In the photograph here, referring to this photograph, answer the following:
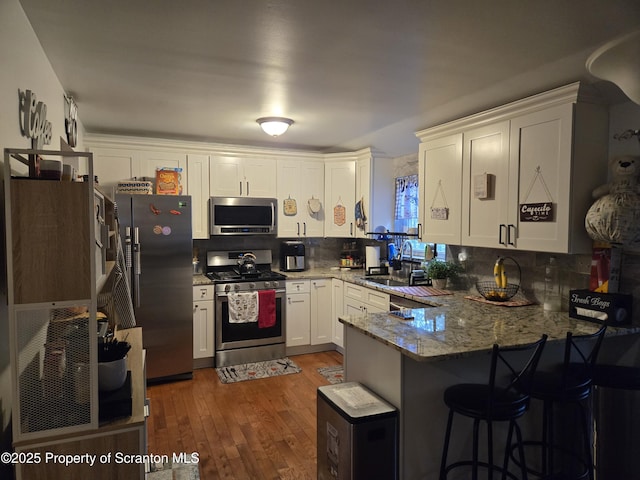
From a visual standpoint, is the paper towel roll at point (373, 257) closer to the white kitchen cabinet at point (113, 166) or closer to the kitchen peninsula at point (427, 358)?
the kitchen peninsula at point (427, 358)

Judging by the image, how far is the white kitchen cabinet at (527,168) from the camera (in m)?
2.51

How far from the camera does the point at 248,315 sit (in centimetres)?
425

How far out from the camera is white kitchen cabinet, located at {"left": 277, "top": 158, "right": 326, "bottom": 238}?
480 centimetres

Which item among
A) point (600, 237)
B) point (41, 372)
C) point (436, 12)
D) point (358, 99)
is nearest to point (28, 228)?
point (41, 372)

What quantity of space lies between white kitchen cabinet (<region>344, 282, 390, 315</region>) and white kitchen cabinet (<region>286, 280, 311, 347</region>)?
46 centimetres

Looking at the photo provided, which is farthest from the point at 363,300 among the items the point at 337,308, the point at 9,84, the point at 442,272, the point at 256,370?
the point at 9,84

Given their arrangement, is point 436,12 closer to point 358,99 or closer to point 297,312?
point 358,99

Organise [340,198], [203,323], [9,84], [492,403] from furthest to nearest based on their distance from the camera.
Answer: [340,198]
[203,323]
[492,403]
[9,84]

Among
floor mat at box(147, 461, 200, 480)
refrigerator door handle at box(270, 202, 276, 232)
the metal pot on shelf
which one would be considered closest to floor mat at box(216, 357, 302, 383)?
the metal pot on shelf

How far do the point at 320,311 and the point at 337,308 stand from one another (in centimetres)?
20

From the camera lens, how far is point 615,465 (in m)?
2.33

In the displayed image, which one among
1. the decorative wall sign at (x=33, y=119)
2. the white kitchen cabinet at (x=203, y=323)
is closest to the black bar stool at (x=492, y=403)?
the decorative wall sign at (x=33, y=119)

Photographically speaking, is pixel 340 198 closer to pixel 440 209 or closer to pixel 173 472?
pixel 440 209

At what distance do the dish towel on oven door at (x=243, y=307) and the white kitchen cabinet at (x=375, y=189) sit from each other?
1.44m
